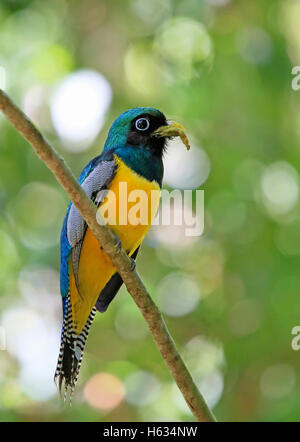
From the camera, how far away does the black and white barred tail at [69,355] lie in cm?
405

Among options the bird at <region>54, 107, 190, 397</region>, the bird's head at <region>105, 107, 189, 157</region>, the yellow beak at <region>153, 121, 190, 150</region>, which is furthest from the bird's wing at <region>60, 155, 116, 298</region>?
the yellow beak at <region>153, 121, 190, 150</region>

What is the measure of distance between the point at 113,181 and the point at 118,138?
433mm

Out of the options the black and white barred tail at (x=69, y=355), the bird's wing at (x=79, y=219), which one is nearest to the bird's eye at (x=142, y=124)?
the bird's wing at (x=79, y=219)

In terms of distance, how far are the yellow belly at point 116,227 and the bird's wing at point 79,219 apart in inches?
1.7

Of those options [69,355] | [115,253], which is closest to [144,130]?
[115,253]

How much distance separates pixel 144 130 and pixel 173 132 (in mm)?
228

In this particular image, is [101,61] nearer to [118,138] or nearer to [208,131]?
[208,131]

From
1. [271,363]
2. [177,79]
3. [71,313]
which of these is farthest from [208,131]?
[71,313]

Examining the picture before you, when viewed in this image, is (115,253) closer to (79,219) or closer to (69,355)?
(79,219)

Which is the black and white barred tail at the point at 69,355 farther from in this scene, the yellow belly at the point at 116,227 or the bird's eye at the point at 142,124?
the bird's eye at the point at 142,124

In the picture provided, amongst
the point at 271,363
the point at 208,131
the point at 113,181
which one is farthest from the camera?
the point at 208,131

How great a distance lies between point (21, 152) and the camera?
6.14 meters

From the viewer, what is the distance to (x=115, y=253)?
11.3 feet

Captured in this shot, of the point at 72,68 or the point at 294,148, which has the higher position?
the point at 72,68
